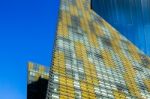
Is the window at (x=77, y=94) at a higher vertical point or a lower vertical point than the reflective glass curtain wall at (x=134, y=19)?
lower

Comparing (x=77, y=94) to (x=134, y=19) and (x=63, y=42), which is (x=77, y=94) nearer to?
(x=63, y=42)

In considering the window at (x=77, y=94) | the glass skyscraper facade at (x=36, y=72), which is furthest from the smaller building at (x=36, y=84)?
the window at (x=77, y=94)

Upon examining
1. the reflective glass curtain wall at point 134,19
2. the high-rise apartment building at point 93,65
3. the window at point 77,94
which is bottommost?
the window at point 77,94

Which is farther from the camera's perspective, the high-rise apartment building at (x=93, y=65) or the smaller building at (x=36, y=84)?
the smaller building at (x=36, y=84)

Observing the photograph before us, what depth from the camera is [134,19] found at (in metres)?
31.3

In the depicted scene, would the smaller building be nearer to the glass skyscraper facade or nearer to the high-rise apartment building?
the glass skyscraper facade

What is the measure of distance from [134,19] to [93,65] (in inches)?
747

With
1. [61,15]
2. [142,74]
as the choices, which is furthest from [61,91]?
[61,15]

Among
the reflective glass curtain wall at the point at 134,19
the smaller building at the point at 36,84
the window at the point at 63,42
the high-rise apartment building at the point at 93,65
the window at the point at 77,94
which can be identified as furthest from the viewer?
the reflective glass curtain wall at the point at 134,19

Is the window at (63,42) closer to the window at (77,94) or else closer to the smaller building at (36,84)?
the window at (77,94)

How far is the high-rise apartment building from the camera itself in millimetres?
11219

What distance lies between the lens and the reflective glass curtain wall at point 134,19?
30.8 meters

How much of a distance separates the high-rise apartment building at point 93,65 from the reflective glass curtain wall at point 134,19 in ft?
33.2

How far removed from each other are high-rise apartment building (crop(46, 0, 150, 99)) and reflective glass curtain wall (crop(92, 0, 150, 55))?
10.1m
